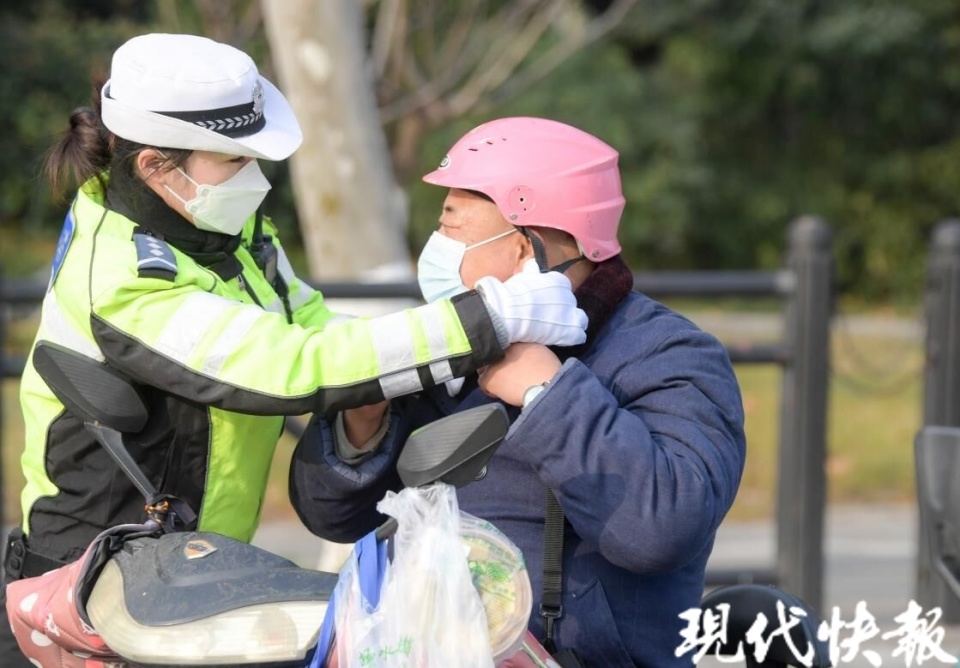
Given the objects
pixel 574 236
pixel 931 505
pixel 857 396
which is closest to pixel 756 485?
pixel 857 396

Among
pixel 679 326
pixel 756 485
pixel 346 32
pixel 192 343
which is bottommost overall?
pixel 192 343

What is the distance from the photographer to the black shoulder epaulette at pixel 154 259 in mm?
2074

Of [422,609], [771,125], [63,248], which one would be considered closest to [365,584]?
[422,609]

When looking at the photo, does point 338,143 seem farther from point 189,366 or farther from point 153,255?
point 189,366

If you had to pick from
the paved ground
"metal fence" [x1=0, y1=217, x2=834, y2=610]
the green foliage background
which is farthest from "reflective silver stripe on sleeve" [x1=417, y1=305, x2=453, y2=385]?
the green foliage background

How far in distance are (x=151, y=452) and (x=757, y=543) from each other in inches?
213

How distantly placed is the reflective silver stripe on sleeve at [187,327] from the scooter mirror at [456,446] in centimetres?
43

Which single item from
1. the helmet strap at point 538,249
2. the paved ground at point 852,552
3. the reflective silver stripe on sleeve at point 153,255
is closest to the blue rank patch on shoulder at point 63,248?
the reflective silver stripe on sleeve at point 153,255

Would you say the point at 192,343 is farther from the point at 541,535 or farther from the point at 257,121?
the point at 541,535

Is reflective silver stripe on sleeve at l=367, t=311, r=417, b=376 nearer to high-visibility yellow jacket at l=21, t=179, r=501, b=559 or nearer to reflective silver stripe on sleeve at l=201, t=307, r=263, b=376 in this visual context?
high-visibility yellow jacket at l=21, t=179, r=501, b=559

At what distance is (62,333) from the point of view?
7.03 feet

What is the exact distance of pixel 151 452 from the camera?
2178 mm

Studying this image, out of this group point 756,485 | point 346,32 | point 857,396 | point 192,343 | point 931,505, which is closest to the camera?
point 192,343

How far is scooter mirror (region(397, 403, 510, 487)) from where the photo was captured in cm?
172
